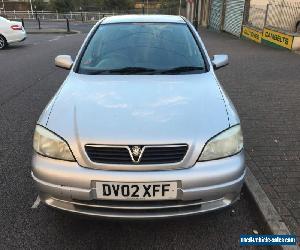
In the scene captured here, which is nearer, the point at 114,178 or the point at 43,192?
the point at 114,178

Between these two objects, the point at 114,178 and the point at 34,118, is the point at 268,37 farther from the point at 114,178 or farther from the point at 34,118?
the point at 114,178

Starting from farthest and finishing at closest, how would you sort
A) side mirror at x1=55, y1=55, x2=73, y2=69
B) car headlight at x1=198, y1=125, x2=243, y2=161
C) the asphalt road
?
side mirror at x1=55, y1=55, x2=73, y2=69
the asphalt road
car headlight at x1=198, y1=125, x2=243, y2=161

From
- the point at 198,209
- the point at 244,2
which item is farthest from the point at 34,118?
the point at 244,2

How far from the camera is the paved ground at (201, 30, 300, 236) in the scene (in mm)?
3418

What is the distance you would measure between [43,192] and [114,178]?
2.01 feet

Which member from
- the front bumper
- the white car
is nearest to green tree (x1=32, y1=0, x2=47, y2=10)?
the white car

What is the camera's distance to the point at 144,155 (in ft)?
8.21

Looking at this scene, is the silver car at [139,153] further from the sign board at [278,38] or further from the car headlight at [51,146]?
the sign board at [278,38]

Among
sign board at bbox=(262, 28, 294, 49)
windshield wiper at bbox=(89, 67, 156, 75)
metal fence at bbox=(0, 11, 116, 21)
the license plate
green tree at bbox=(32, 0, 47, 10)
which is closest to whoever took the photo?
the license plate

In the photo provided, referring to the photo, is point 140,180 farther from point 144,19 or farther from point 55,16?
point 55,16

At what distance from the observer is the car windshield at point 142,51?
12.3 feet

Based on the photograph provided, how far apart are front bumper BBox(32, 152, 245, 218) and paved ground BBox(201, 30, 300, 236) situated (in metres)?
0.79

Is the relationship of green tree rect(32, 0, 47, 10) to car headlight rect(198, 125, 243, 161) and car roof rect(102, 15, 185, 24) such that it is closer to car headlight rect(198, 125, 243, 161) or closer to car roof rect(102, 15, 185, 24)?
car roof rect(102, 15, 185, 24)

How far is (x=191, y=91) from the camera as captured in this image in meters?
3.21
